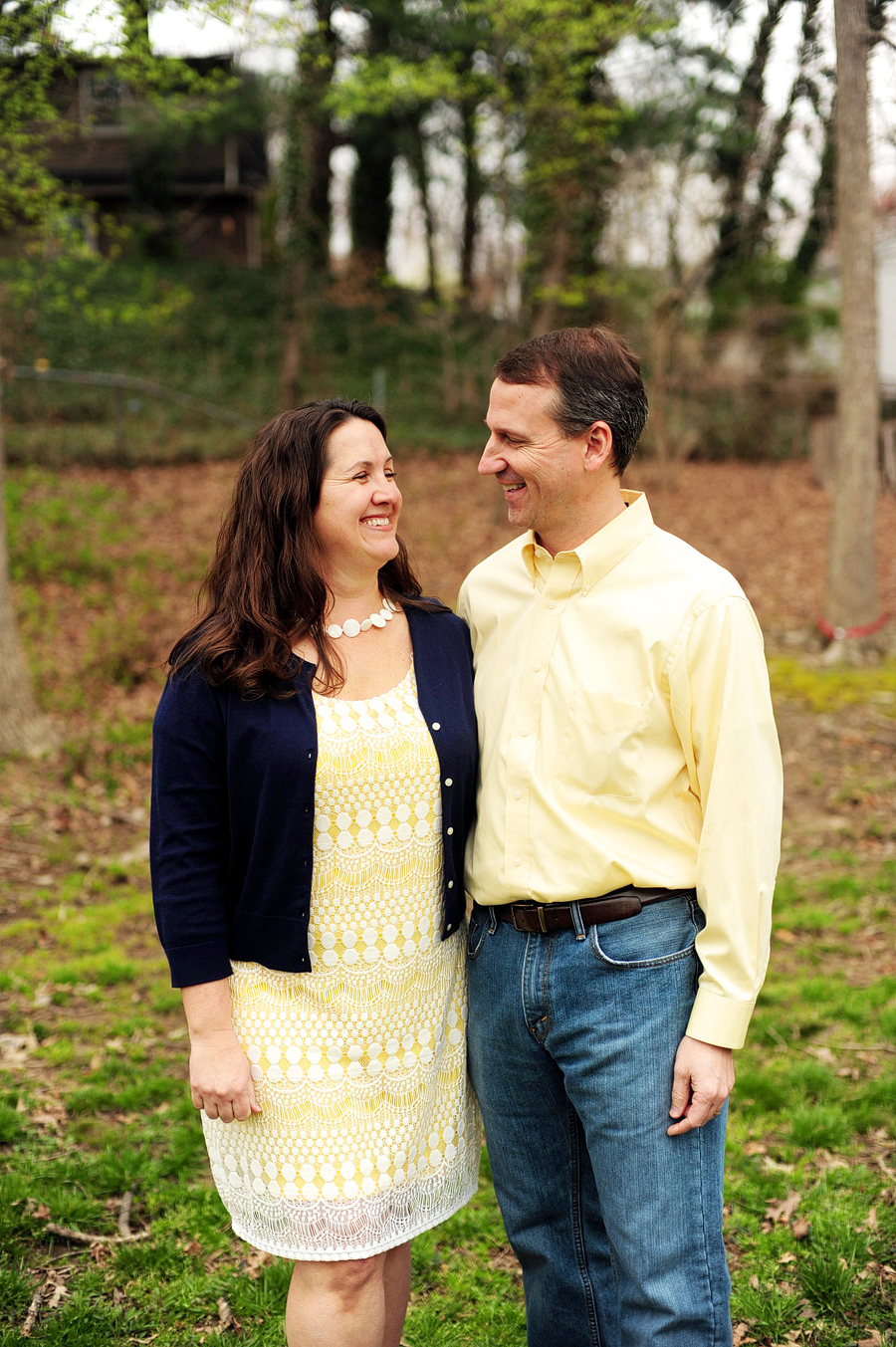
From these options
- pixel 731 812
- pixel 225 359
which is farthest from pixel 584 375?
pixel 225 359

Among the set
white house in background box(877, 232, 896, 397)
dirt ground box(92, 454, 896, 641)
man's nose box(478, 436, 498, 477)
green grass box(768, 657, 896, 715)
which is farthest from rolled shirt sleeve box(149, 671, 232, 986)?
white house in background box(877, 232, 896, 397)

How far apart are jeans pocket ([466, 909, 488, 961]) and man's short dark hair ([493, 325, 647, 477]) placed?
1.01 meters

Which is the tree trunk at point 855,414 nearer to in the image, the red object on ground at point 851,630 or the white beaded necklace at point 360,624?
the red object on ground at point 851,630

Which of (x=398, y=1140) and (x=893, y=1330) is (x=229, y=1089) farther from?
(x=893, y=1330)

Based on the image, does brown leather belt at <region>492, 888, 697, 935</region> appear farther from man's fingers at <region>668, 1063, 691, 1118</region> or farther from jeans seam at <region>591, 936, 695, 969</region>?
man's fingers at <region>668, 1063, 691, 1118</region>

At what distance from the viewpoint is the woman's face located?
221cm

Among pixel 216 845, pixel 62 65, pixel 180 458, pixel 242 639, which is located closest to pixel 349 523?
pixel 242 639

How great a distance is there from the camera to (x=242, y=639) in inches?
84.4

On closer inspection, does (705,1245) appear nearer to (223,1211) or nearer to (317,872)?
A: (317,872)

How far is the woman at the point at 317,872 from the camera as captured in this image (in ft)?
6.77

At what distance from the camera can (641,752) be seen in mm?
2068

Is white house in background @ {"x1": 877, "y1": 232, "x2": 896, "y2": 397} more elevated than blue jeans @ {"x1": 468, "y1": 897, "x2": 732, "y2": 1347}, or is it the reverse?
white house in background @ {"x1": 877, "y1": 232, "x2": 896, "y2": 397}

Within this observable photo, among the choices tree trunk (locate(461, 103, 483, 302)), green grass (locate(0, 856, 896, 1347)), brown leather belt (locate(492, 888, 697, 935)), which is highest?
tree trunk (locate(461, 103, 483, 302))

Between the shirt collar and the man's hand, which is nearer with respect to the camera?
the man's hand
